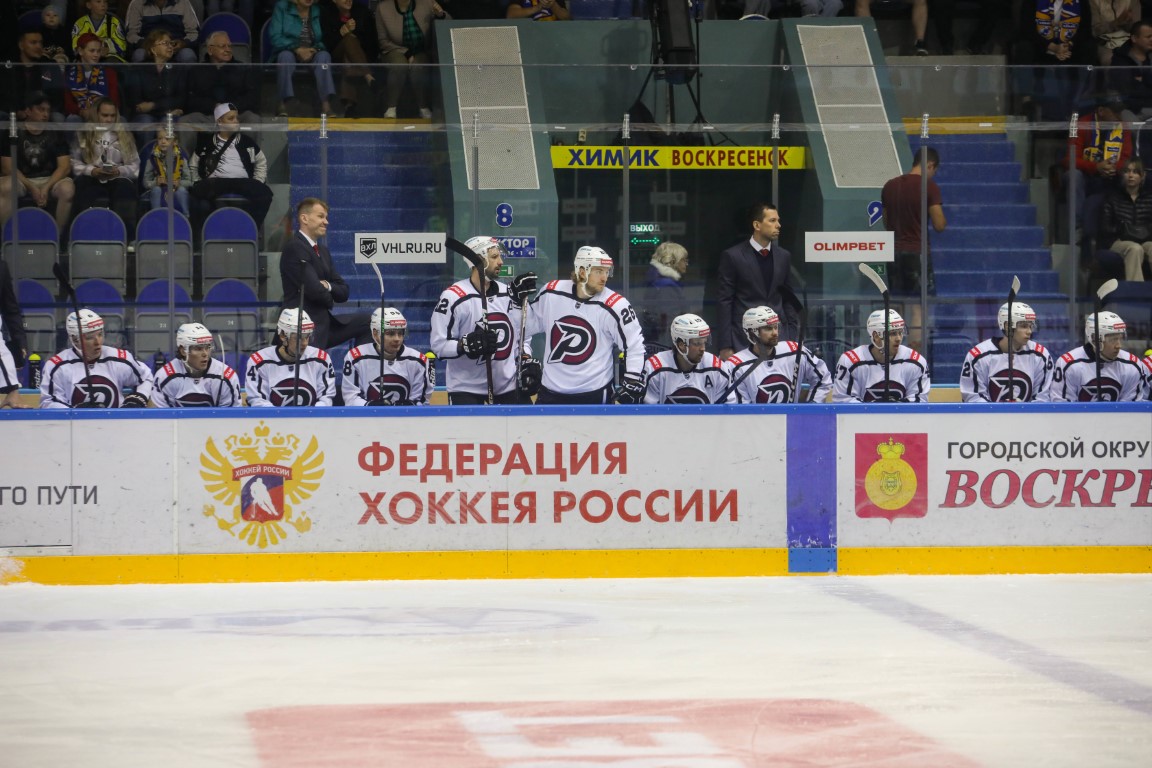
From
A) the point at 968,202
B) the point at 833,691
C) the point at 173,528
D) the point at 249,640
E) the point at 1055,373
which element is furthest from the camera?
the point at 968,202

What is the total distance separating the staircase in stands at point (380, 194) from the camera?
9.43 meters

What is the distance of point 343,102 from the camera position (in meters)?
9.95

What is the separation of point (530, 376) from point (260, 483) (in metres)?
Answer: 1.53

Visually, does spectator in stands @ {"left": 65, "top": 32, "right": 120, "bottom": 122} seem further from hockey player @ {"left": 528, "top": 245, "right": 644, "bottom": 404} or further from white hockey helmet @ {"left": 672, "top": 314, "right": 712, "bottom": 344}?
white hockey helmet @ {"left": 672, "top": 314, "right": 712, "bottom": 344}

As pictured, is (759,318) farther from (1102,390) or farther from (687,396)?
(1102,390)

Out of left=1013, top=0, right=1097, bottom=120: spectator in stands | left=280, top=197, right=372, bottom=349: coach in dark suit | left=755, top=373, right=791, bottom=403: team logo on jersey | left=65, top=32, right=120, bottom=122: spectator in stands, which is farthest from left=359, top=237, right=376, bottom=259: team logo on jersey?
left=1013, top=0, right=1097, bottom=120: spectator in stands

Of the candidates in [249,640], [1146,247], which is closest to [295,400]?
[249,640]

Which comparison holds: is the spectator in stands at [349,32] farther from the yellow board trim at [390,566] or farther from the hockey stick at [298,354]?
the yellow board trim at [390,566]

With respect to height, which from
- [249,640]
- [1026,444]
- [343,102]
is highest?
[343,102]

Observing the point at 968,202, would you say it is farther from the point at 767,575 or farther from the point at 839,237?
the point at 767,575

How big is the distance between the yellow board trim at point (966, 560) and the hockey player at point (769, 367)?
128 centimetres

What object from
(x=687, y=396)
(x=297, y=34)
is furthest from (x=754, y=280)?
(x=297, y=34)

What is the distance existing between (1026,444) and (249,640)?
384 centimetres

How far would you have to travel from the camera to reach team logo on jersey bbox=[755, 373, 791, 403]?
886cm
